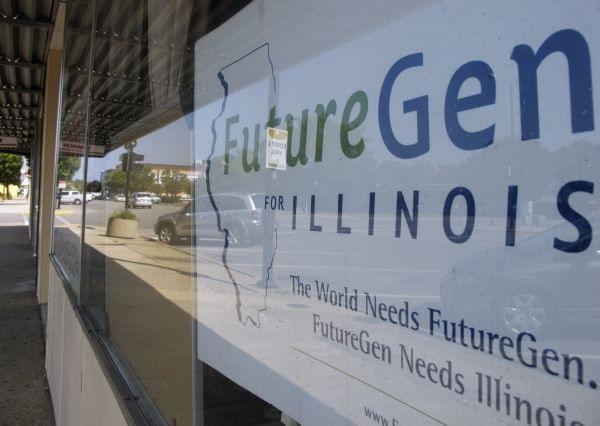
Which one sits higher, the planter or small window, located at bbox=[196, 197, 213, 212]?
small window, located at bbox=[196, 197, 213, 212]

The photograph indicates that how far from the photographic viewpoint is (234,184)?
1.50 m

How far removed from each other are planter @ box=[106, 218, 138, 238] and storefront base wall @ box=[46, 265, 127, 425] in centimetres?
60

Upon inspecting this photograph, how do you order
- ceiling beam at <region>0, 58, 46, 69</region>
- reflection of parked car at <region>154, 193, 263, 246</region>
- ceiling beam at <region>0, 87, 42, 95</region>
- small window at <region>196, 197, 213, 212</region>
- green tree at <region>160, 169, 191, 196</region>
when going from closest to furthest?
reflection of parked car at <region>154, 193, 263, 246</region> → small window at <region>196, 197, 213, 212</region> → green tree at <region>160, 169, 191, 196</region> → ceiling beam at <region>0, 58, 46, 69</region> → ceiling beam at <region>0, 87, 42, 95</region>


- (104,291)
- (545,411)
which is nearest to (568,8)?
(545,411)

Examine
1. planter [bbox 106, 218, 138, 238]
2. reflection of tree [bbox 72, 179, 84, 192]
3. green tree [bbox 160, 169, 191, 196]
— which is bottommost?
planter [bbox 106, 218, 138, 238]

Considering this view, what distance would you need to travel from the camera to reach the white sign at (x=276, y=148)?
47.4 inches

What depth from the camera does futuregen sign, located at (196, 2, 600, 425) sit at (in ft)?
1.99

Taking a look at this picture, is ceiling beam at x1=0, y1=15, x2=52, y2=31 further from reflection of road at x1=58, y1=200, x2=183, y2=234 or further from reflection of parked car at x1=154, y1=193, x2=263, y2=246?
reflection of parked car at x1=154, y1=193, x2=263, y2=246

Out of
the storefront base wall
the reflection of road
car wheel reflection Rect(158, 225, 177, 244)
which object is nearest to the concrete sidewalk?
the storefront base wall

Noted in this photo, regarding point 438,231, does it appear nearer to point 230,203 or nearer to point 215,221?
point 230,203

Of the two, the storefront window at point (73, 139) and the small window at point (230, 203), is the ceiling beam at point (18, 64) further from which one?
the small window at point (230, 203)

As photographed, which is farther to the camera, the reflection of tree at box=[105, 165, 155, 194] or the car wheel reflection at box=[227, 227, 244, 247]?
the reflection of tree at box=[105, 165, 155, 194]

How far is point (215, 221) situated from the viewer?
168 cm

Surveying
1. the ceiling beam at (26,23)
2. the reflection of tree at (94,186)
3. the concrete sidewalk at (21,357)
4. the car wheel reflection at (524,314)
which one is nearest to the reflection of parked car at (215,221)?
the car wheel reflection at (524,314)
